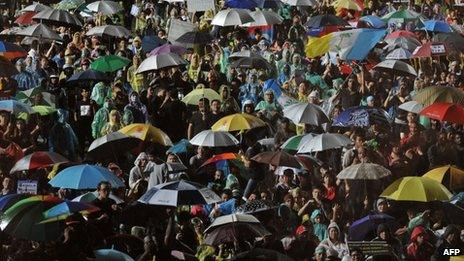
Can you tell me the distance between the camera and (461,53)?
28.0 metres

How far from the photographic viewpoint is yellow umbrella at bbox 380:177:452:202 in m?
18.6

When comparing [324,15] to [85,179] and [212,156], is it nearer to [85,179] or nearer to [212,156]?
[212,156]

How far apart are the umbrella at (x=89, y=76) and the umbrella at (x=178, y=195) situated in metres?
6.38

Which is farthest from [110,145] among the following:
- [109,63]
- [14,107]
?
[109,63]

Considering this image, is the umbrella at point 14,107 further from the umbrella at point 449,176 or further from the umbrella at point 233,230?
the umbrella at point 449,176

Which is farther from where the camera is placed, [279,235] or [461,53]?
[461,53]

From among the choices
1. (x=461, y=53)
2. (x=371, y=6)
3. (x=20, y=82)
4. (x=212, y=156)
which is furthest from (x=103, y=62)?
(x=371, y=6)

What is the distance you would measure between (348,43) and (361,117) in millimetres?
3286

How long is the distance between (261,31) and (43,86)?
7308 millimetres

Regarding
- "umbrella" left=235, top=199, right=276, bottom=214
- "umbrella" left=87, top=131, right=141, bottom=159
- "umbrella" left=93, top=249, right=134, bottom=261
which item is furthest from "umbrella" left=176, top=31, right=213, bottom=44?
"umbrella" left=93, top=249, right=134, bottom=261

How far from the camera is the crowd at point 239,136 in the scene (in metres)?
17.4

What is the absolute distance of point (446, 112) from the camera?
2167 centimetres

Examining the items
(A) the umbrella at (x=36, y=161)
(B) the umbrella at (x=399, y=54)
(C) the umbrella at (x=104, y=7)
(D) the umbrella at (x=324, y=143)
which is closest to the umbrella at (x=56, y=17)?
(C) the umbrella at (x=104, y=7)

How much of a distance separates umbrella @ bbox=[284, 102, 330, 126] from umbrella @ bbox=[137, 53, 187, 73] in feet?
10.2
